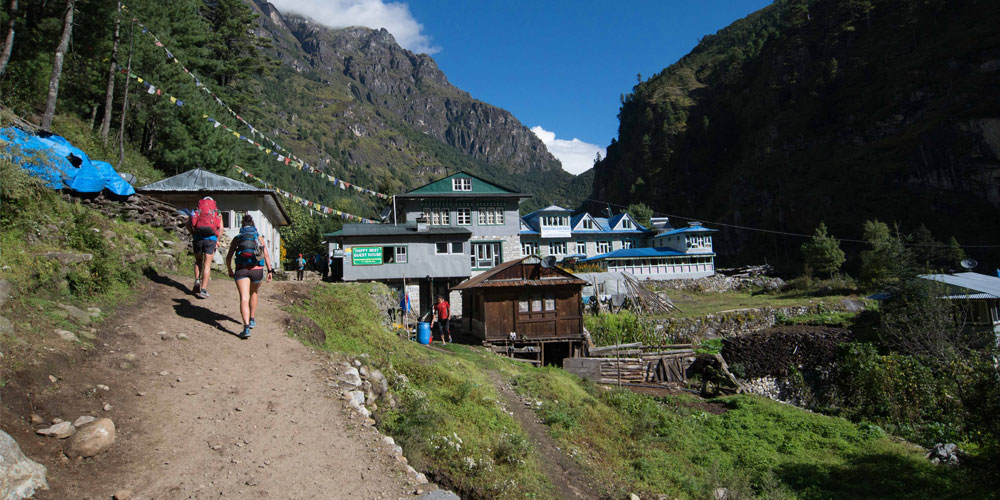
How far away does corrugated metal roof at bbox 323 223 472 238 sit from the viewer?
31.8 m

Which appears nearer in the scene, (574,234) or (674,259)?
(674,259)

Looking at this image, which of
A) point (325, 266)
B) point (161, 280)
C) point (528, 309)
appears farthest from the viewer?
point (325, 266)

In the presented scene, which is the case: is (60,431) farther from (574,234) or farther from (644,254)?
(574,234)

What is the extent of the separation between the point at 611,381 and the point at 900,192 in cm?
6592

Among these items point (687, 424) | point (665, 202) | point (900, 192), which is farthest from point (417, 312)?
point (665, 202)

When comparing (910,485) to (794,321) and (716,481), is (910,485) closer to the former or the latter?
(716,481)

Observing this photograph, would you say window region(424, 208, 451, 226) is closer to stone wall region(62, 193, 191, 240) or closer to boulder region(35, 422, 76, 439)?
stone wall region(62, 193, 191, 240)

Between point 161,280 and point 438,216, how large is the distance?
28987 mm

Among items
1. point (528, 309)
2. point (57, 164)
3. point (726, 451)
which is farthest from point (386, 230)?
point (726, 451)

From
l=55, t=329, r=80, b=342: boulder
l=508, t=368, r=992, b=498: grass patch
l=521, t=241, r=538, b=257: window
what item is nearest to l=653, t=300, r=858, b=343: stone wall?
l=508, t=368, r=992, b=498: grass patch

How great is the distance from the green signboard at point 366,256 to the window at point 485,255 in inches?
380

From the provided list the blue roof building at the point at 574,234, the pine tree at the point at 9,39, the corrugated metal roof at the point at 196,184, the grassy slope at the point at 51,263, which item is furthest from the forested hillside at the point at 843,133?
the pine tree at the point at 9,39

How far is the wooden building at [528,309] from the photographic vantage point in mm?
24500

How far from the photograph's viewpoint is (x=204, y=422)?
6.35m
